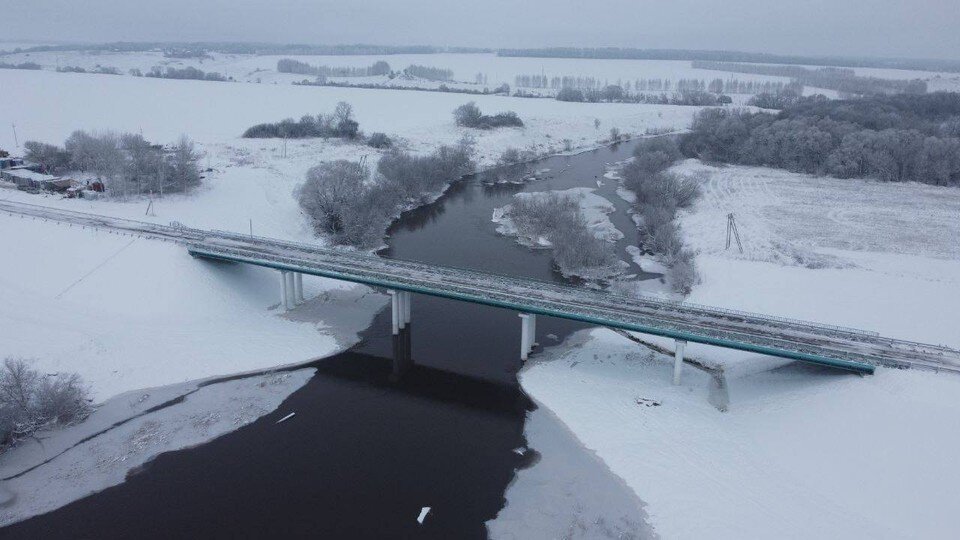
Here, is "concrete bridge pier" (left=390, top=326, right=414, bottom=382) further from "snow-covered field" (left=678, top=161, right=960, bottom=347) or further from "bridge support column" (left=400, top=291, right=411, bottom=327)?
"snow-covered field" (left=678, top=161, right=960, bottom=347)

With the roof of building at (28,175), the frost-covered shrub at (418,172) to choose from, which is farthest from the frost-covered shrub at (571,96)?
the roof of building at (28,175)

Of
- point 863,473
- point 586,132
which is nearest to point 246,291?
point 863,473

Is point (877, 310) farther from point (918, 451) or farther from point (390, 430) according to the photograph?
point (390, 430)

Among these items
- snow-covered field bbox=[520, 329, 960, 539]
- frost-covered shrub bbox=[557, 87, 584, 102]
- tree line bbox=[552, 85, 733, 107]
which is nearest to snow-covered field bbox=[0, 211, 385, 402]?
snow-covered field bbox=[520, 329, 960, 539]

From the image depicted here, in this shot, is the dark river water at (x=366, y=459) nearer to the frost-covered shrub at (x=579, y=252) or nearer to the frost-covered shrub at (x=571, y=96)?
the frost-covered shrub at (x=579, y=252)

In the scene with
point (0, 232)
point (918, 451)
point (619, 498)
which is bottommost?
point (619, 498)

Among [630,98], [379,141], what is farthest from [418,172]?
[630,98]
